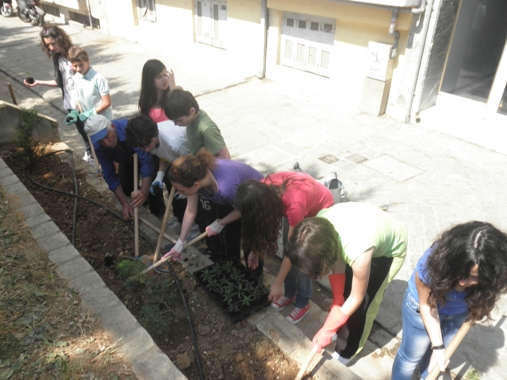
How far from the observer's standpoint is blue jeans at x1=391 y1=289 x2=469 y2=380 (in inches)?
94.4

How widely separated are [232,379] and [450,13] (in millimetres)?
6137

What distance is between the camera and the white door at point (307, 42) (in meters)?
7.79

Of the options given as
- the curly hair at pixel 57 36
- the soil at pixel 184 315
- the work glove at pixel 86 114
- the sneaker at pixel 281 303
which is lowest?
the sneaker at pixel 281 303

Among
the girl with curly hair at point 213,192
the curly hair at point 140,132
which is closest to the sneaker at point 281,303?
the girl with curly hair at point 213,192

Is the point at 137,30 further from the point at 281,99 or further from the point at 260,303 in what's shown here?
the point at 260,303

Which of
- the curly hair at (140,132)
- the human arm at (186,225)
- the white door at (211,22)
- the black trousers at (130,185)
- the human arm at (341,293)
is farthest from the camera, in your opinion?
the white door at (211,22)

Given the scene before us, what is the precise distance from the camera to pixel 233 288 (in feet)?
10.5

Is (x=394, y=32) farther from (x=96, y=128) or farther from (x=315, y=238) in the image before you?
(x=315, y=238)

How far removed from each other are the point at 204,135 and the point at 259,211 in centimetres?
121

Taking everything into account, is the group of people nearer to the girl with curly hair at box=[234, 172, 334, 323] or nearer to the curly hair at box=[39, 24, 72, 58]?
the girl with curly hair at box=[234, 172, 334, 323]

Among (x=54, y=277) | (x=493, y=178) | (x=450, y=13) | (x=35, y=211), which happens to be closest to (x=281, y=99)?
(x=450, y=13)

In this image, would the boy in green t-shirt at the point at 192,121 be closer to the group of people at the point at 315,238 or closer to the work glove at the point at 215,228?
the group of people at the point at 315,238

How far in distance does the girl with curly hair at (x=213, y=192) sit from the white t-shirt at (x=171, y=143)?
464 mm

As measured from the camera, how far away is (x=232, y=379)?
275 cm
